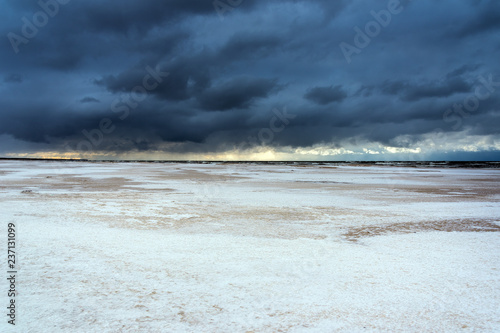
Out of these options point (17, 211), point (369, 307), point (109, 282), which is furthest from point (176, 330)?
point (17, 211)

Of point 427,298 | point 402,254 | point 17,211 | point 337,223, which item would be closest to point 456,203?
point 337,223

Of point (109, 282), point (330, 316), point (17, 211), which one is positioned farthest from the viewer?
point (17, 211)

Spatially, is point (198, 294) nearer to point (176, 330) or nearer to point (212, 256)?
point (176, 330)

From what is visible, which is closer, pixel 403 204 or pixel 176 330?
pixel 176 330

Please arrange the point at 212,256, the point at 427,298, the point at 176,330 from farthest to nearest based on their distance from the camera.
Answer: the point at 212,256 → the point at 427,298 → the point at 176,330

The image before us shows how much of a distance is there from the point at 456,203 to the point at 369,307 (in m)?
15.4

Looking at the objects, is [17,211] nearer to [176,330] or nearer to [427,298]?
[176,330]

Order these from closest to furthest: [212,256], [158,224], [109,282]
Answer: [109,282]
[212,256]
[158,224]

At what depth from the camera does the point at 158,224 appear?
11.6 metres

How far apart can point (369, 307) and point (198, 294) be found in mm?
2990

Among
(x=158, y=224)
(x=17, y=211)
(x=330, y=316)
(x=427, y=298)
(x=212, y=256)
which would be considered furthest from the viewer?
(x=17, y=211)

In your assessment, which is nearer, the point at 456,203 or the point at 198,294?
the point at 198,294

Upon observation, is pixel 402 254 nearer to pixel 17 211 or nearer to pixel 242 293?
pixel 242 293

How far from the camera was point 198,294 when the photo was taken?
5.79m
